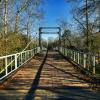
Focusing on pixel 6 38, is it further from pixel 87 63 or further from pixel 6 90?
pixel 6 90

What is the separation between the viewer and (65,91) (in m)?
10.5

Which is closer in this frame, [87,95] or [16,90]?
[87,95]

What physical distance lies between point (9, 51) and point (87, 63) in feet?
35.8

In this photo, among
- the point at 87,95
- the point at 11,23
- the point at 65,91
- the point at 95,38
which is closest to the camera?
the point at 87,95

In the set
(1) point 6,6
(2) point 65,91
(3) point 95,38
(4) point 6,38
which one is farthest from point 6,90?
(3) point 95,38

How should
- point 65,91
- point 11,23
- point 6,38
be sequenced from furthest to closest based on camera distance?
1. point 11,23
2. point 6,38
3. point 65,91

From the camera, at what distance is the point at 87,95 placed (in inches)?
385

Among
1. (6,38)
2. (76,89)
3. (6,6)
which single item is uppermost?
(6,6)

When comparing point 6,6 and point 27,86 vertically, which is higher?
point 6,6

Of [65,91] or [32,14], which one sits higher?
[32,14]

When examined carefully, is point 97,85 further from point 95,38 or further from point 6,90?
point 95,38

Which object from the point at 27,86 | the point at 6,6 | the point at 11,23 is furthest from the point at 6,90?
the point at 11,23

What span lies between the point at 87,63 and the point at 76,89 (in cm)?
617

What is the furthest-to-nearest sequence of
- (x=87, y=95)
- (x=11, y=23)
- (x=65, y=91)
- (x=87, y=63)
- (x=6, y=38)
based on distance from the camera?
(x=11, y=23) < (x=6, y=38) < (x=87, y=63) < (x=65, y=91) < (x=87, y=95)
